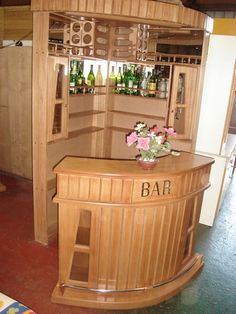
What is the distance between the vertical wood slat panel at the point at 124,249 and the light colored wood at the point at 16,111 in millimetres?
2931

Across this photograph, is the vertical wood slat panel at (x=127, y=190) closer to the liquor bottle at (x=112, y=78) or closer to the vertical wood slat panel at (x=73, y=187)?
the vertical wood slat panel at (x=73, y=187)

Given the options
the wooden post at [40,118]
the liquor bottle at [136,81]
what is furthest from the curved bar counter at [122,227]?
the liquor bottle at [136,81]

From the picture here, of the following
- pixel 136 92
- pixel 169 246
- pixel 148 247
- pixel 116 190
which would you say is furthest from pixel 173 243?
pixel 136 92

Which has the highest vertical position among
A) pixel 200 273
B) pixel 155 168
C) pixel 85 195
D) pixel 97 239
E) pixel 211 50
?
pixel 211 50

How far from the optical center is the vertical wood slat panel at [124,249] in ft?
7.91

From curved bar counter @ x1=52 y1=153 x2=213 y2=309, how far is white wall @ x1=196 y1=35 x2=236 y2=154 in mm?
1306

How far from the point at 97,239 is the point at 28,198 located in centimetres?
237

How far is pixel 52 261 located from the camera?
10.2 feet

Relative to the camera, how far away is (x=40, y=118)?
9.72 feet

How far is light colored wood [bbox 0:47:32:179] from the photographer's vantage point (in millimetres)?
4562

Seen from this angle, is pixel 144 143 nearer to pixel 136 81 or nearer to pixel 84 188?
pixel 84 188

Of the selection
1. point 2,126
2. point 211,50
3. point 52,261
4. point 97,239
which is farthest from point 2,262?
point 211,50

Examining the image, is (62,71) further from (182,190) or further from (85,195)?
(182,190)

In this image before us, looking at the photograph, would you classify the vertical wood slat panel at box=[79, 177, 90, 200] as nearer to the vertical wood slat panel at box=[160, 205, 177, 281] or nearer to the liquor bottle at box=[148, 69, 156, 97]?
the vertical wood slat panel at box=[160, 205, 177, 281]
